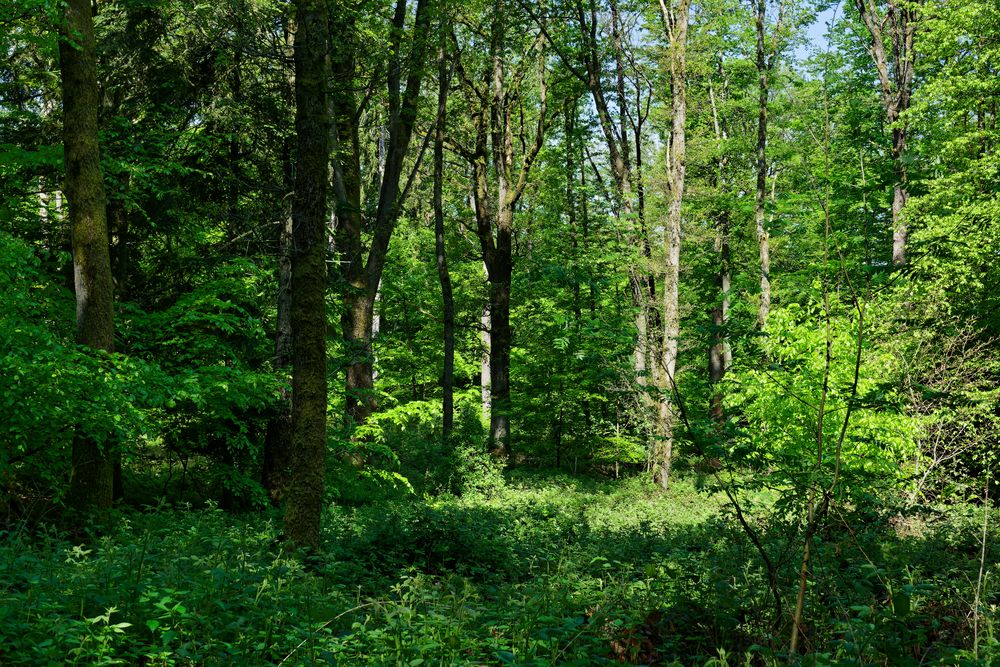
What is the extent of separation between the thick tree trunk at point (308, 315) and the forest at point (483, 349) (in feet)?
0.11

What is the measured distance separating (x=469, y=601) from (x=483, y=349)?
739 inches

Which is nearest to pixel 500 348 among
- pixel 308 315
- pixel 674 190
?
pixel 674 190

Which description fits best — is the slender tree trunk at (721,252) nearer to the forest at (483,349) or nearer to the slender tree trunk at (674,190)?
the forest at (483,349)

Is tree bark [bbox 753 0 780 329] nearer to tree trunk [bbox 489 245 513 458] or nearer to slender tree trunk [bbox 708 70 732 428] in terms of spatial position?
slender tree trunk [bbox 708 70 732 428]

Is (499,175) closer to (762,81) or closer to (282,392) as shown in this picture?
(762,81)

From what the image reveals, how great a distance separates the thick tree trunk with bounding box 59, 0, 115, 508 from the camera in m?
8.67

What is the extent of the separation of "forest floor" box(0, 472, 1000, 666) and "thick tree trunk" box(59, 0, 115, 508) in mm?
732

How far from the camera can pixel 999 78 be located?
16578 millimetres

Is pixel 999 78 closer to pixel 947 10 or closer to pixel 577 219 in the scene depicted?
pixel 947 10

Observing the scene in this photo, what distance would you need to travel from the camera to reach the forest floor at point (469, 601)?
378 centimetres

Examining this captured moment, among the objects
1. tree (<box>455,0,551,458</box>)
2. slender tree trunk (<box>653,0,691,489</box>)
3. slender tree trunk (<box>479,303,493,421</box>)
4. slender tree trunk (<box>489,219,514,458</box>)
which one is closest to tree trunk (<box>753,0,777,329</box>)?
slender tree trunk (<box>653,0,691,489</box>)

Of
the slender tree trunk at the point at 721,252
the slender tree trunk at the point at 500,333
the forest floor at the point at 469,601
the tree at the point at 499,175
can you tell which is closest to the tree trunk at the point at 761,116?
the slender tree trunk at the point at 721,252

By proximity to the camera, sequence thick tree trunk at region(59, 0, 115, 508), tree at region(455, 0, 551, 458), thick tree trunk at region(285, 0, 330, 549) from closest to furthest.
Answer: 1. thick tree trunk at region(285, 0, 330, 549)
2. thick tree trunk at region(59, 0, 115, 508)
3. tree at region(455, 0, 551, 458)

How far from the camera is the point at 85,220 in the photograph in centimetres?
873
